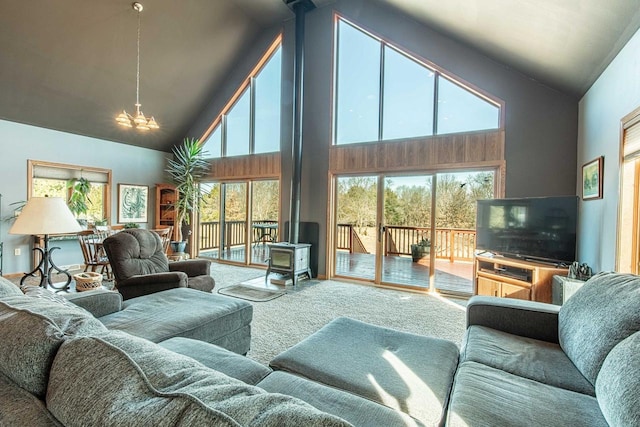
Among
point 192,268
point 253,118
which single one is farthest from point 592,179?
point 253,118

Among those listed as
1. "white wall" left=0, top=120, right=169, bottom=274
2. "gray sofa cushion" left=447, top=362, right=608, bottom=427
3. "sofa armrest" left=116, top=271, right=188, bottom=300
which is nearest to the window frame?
"white wall" left=0, top=120, right=169, bottom=274

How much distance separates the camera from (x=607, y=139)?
2793 millimetres

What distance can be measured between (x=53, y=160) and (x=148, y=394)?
674cm

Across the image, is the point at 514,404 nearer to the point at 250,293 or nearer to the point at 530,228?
the point at 530,228

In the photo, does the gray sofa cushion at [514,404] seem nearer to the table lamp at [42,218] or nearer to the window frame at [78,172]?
the table lamp at [42,218]

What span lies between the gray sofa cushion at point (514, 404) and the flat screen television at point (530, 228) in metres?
2.63

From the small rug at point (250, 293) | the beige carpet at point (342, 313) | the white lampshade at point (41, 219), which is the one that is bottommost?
the beige carpet at point (342, 313)

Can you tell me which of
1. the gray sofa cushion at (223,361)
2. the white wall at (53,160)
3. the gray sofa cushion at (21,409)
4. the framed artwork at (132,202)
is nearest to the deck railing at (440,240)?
the gray sofa cushion at (223,361)

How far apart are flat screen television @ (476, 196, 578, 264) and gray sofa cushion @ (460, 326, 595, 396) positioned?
205 cm

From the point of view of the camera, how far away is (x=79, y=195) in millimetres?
5727

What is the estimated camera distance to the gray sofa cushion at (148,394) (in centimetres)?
54

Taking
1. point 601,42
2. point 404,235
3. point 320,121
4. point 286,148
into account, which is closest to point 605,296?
point 601,42

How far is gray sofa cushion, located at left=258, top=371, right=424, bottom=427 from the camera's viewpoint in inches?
40.9

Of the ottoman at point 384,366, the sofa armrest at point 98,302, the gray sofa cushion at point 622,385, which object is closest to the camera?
the gray sofa cushion at point 622,385
